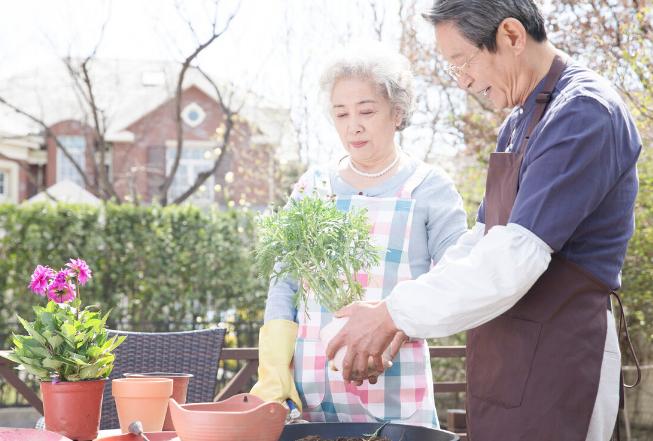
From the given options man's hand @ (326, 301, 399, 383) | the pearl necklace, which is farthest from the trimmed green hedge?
man's hand @ (326, 301, 399, 383)

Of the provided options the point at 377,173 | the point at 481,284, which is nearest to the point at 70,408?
the point at 481,284

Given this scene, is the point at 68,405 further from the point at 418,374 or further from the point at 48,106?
the point at 48,106

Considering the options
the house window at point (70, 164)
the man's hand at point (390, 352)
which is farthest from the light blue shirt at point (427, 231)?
the house window at point (70, 164)

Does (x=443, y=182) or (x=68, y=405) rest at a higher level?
(x=443, y=182)

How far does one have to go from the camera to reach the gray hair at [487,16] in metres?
1.67

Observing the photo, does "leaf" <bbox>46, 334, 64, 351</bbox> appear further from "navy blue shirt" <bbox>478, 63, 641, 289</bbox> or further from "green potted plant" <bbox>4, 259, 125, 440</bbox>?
"navy blue shirt" <bbox>478, 63, 641, 289</bbox>

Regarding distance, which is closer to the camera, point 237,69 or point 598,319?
point 598,319

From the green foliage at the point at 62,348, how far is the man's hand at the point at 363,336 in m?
0.51

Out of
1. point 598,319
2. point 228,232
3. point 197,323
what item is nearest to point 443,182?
point 598,319

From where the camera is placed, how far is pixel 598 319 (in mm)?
1576

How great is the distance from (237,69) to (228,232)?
282 centimetres

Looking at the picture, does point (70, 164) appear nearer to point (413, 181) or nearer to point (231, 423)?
point (413, 181)

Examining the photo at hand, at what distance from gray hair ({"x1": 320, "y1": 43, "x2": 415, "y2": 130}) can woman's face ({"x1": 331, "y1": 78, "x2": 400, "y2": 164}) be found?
16 mm

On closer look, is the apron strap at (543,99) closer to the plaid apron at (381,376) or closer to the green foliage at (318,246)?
the green foliage at (318,246)
